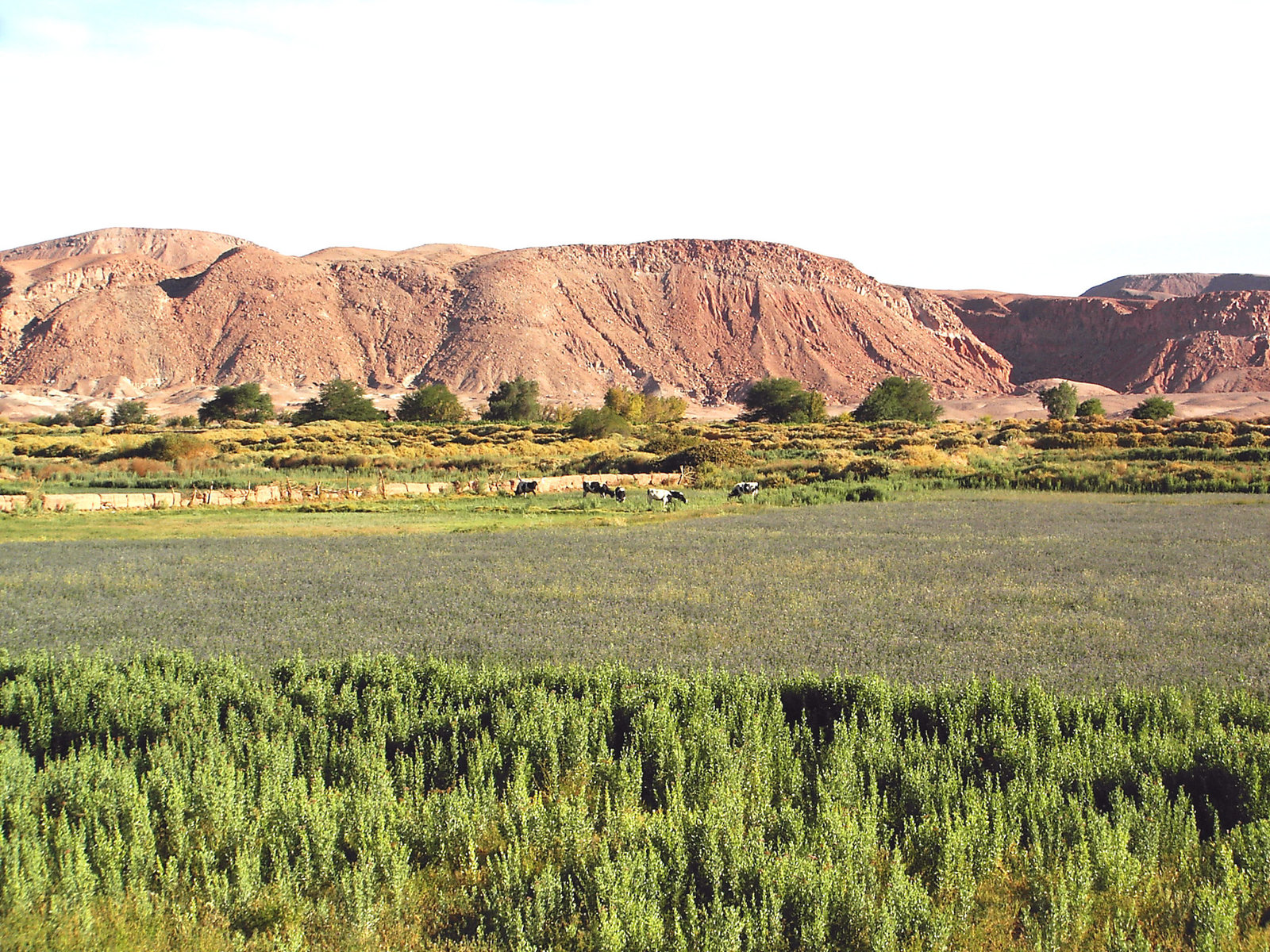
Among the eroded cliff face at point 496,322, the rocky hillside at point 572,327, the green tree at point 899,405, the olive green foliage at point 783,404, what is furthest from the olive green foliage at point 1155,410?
the rocky hillside at point 572,327

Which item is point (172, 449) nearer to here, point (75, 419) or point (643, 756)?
point (643, 756)

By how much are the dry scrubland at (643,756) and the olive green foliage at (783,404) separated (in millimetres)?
73777

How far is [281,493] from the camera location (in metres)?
33.1

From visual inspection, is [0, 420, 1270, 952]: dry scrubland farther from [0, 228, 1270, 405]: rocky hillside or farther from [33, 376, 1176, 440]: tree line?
[0, 228, 1270, 405]: rocky hillside

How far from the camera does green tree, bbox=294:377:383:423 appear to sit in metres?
82.1

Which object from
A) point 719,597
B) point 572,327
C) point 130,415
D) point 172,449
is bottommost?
point 719,597

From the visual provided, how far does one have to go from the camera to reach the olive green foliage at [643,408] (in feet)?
295

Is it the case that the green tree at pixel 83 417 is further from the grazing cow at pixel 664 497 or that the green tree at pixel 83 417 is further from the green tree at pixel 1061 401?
the green tree at pixel 1061 401

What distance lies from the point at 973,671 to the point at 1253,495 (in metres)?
26.6

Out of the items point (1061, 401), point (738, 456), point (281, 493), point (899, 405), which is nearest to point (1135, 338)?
point (1061, 401)

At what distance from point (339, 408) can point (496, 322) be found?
55.0 metres

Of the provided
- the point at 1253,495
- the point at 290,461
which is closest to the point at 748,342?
the point at 290,461

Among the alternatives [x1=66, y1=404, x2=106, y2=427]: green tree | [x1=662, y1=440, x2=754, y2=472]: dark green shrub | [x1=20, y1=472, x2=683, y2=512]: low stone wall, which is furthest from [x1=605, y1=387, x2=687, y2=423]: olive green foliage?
[x1=66, y1=404, x2=106, y2=427]: green tree

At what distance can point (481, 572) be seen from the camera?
1599 centimetres
